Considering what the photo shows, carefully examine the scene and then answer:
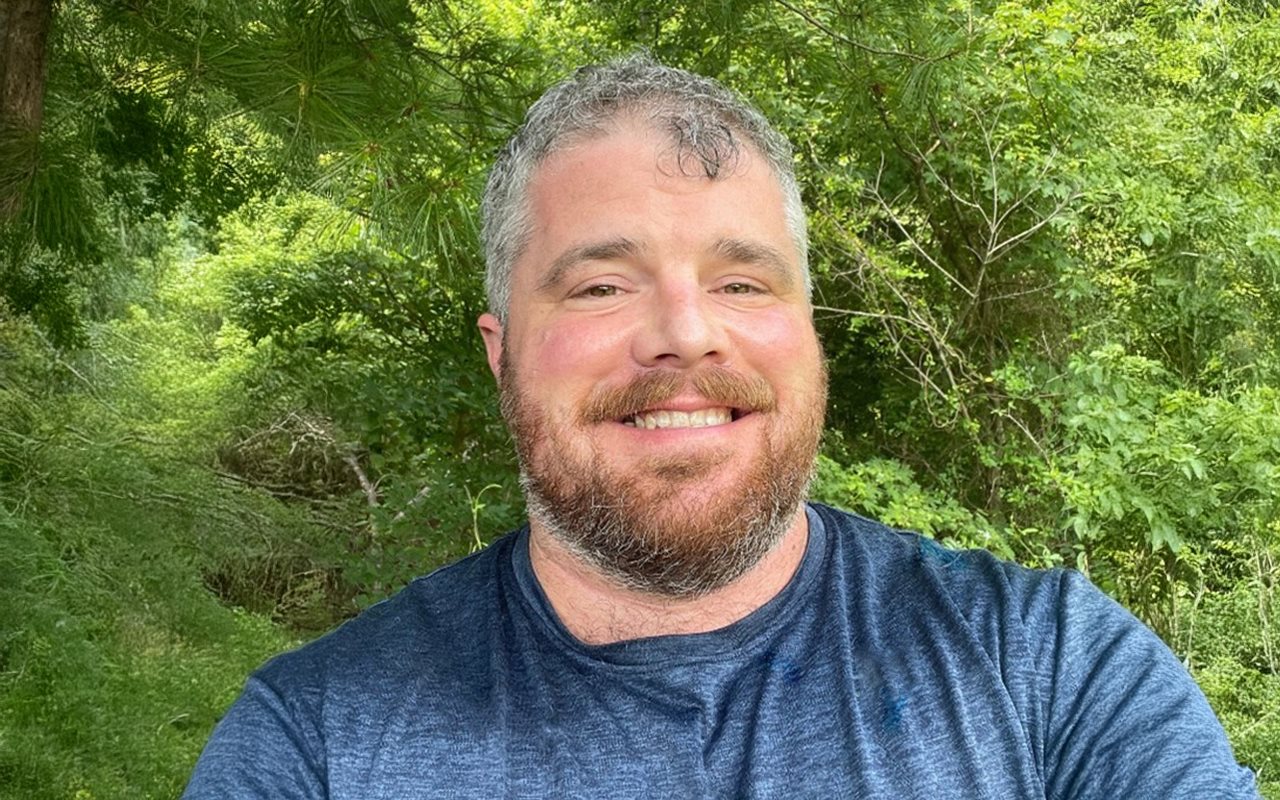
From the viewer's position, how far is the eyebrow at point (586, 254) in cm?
120

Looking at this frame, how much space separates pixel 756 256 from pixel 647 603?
378mm

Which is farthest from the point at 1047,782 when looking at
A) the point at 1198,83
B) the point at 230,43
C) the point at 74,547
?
the point at 1198,83

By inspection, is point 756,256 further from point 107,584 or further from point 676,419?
point 107,584

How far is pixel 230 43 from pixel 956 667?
75.4 inches

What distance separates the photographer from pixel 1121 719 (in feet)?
3.28

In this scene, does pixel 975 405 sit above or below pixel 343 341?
below

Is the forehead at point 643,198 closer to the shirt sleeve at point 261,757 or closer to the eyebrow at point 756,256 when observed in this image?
the eyebrow at point 756,256

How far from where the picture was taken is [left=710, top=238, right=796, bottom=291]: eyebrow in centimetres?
121

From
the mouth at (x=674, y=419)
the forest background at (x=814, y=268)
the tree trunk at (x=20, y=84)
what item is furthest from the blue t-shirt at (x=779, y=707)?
the tree trunk at (x=20, y=84)

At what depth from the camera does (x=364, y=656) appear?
116 centimetres

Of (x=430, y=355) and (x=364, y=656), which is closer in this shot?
(x=364, y=656)

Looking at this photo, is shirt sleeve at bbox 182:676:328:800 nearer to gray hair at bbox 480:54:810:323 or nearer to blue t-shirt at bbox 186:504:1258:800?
blue t-shirt at bbox 186:504:1258:800

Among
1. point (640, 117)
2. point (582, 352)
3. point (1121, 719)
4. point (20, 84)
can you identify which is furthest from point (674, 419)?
point (20, 84)

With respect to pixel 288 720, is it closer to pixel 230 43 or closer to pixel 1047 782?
pixel 1047 782
